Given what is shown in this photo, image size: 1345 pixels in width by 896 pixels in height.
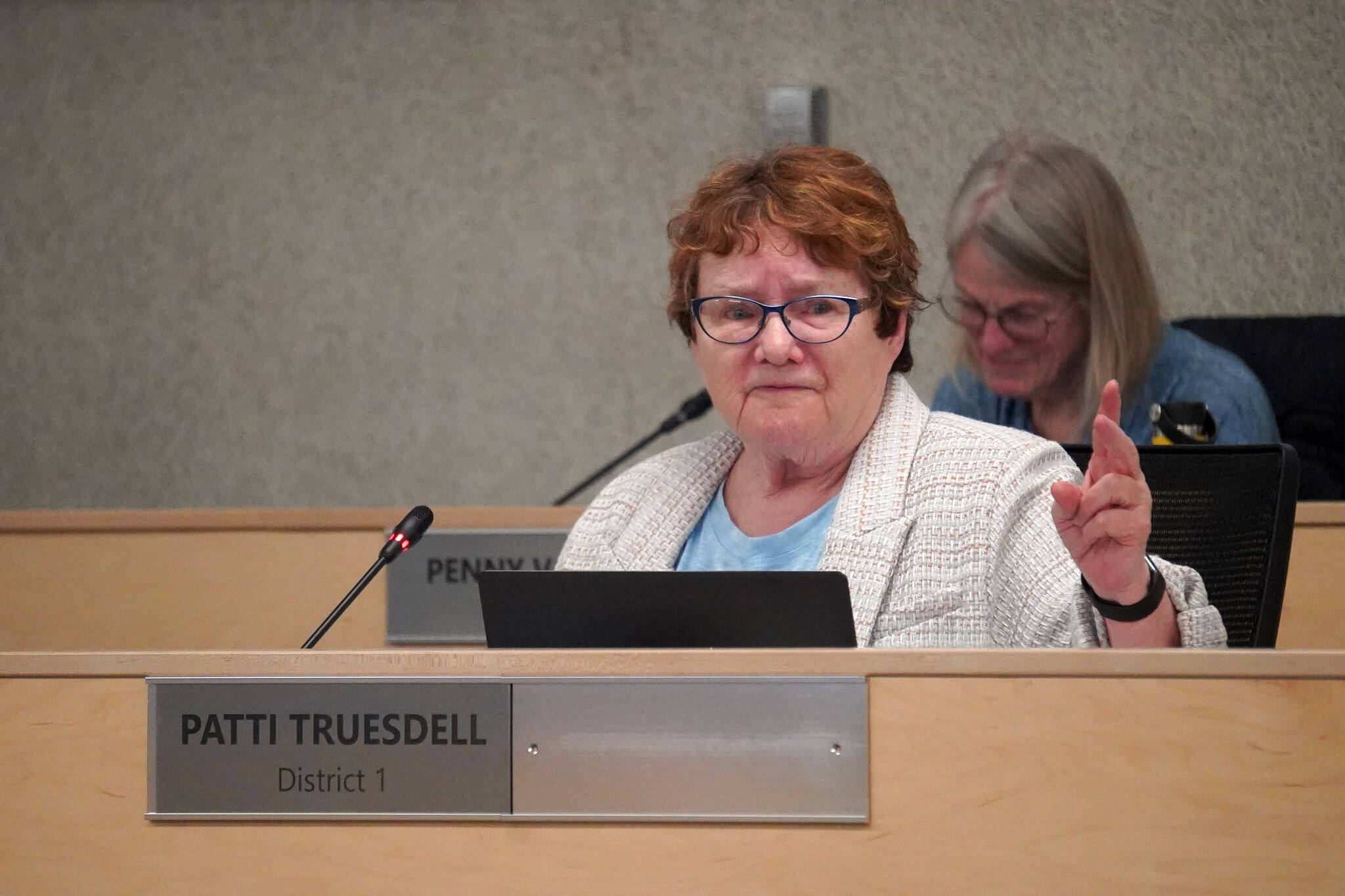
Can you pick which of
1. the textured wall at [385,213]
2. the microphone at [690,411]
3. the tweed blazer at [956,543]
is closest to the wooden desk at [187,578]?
the microphone at [690,411]

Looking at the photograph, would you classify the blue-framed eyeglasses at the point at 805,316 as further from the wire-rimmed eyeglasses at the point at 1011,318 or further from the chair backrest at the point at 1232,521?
the wire-rimmed eyeglasses at the point at 1011,318

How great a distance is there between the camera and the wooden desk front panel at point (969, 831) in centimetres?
81

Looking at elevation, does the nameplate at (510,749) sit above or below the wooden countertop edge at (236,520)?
above

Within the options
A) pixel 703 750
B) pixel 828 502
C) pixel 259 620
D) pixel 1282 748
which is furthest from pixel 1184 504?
pixel 259 620

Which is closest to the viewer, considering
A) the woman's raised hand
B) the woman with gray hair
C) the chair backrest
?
the woman's raised hand

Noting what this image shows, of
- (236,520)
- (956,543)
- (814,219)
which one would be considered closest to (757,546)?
(956,543)

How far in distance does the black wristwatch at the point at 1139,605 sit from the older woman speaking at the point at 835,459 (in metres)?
0.04

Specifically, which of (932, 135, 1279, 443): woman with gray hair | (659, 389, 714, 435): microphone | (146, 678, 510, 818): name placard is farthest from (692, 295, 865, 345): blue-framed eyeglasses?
(932, 135, 1279, 443): woman with gray hair

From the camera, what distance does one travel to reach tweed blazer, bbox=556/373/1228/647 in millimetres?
1209

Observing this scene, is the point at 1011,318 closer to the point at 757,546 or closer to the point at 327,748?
the point at 757,546

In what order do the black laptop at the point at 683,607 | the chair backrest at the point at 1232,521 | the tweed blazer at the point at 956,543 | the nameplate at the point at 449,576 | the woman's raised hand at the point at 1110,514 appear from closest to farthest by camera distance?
the black laptop at the point at 683,607
the woman's raised hand at the point at 1110,514
the tweed blazer at the point at 956,543
the chair backrest at the point at 1232,521
the nameplate at the point at 449,576

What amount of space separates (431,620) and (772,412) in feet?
2.55

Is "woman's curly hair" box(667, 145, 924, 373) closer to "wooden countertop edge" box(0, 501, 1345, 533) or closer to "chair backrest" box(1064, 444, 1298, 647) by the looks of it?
"chair backrest" box(1064, 444, 1298, 647)

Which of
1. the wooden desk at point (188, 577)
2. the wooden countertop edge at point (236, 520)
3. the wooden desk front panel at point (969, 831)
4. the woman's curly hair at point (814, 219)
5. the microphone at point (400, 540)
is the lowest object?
the wooden desk at point (188, 577)
